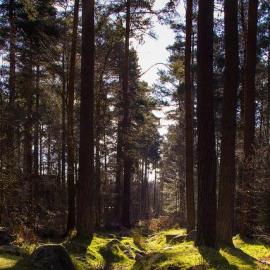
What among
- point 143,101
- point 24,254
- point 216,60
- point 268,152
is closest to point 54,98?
point 143,101

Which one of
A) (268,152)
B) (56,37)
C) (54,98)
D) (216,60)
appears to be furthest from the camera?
(54,98)

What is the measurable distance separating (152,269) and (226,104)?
5091mm

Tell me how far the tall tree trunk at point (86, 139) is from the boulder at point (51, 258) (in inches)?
225

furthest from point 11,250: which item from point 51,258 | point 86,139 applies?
point 86,139

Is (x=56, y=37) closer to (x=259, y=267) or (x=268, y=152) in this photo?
(x=268, y=152)

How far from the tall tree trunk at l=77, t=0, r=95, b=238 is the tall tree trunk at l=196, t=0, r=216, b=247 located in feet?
14.4

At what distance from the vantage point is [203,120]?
34.1ft

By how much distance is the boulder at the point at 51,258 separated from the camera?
24.7 feet

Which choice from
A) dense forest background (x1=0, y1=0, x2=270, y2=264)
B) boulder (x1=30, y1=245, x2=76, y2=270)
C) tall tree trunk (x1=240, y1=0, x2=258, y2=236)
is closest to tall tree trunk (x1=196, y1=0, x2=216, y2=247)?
dense forest background (x1=0, y1=0, x2=270, y2=264)

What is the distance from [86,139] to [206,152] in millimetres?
4678

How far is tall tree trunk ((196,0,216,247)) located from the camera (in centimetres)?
1026

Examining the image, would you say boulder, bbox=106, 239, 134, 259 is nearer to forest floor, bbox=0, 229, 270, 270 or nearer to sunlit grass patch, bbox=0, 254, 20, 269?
forest floor, bbox=0, 229, 270, 270

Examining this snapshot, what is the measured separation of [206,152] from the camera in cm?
1030

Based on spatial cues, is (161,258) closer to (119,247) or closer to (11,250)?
(11,250)
